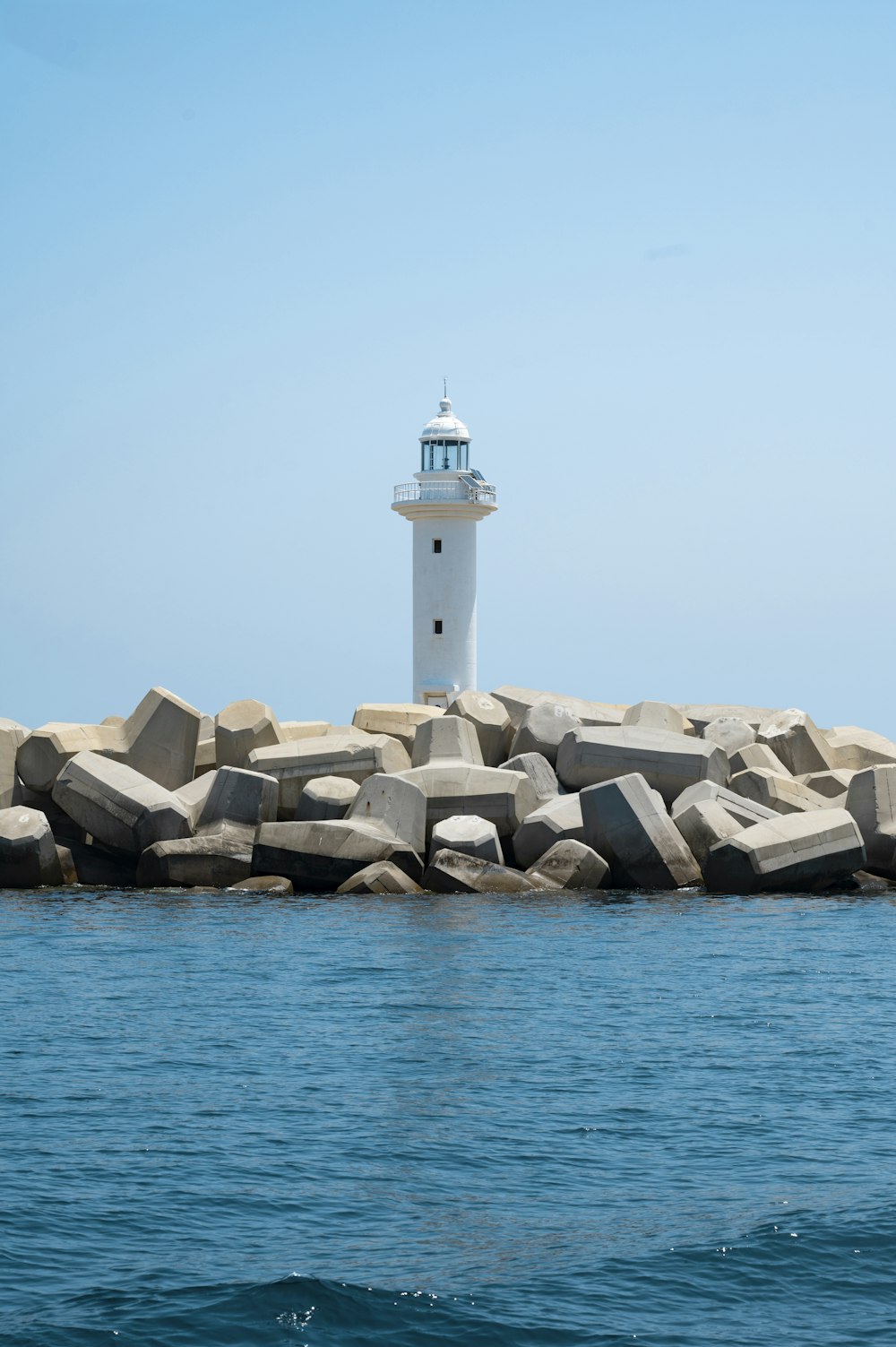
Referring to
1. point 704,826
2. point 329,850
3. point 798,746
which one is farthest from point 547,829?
point 798,746

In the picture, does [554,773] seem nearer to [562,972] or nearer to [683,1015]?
[562,972]

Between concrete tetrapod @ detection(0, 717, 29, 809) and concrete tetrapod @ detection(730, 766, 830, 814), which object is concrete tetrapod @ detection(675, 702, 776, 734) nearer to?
concrete tetrapod @ detection(730, 766, 830, 814)

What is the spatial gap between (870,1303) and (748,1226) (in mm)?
1022

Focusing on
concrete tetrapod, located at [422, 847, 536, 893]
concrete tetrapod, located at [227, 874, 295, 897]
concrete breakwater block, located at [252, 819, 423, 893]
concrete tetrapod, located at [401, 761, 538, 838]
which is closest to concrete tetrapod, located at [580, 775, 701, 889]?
concrete tetrapod, located at [401, 761, 538, 838]

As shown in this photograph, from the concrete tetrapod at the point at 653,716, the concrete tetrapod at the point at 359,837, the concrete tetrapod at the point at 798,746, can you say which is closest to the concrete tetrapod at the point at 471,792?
the concrete tetrapod at the point at 359,837

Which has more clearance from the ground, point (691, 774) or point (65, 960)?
point (691, 774)

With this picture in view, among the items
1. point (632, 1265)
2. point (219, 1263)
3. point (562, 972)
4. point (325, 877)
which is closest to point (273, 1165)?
point (219, 1263)

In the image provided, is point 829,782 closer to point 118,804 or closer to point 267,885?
point 267,885

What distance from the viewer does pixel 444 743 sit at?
22734mm

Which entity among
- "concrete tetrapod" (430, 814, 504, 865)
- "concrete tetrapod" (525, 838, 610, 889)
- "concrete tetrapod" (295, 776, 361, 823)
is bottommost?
"concrete tetrapod" (525, 838, 610, 889)

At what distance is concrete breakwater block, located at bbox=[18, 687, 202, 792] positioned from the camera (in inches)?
891

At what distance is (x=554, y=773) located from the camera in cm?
2366

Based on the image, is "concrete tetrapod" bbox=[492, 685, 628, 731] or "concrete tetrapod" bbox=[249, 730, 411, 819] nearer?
"concrete tetrapod" bbox=[249, 730, 411, 819]

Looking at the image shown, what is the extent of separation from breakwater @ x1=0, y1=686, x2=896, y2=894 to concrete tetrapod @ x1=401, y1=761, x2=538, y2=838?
1.0 inches
